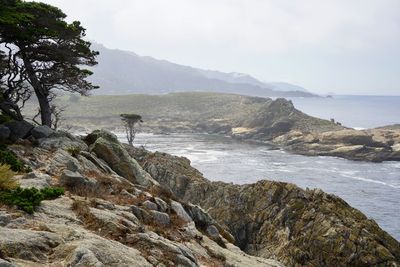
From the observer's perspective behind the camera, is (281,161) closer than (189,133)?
Yes

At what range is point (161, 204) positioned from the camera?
17.7 meters

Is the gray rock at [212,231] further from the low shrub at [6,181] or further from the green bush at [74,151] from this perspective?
the low shrub at [6,181]

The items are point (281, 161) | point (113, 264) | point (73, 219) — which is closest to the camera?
point (113, 264)

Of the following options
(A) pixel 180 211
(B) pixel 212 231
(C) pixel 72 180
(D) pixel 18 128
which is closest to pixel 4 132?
(D) pixel 18 128

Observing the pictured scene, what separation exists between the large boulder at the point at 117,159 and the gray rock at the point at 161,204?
5.92 meters

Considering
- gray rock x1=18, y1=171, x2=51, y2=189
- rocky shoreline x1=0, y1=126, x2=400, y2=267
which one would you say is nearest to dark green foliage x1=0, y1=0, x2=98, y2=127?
rocky shoreline x1=0, y1=126, x2=400, y2=267

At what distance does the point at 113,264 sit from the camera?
31.0ft

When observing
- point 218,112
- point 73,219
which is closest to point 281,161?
point 73,219

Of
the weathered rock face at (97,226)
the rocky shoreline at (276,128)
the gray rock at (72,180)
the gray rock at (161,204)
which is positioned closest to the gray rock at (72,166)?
the weathered rock face at (97,226)

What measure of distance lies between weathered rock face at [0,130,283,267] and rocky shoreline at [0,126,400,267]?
4 centimetres

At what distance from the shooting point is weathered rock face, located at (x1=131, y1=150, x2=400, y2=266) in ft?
83.8

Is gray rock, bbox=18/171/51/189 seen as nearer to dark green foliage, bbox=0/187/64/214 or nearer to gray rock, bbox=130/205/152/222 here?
dark green foliage, bbox=0/187/64/214

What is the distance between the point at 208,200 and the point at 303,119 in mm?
114376

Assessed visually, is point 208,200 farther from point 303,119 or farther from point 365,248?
point 303,119
